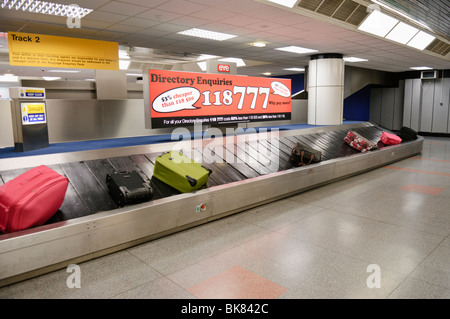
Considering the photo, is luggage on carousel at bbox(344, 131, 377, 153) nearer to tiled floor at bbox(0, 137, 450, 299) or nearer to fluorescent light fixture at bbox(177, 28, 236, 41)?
tiled floor at bbox(0, 137, 450, 299)

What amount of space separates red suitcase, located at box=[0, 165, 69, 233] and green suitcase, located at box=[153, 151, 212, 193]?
1397 millimetres

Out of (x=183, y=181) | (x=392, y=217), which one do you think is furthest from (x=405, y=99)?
(x=183, y=181)

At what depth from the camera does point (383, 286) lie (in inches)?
110

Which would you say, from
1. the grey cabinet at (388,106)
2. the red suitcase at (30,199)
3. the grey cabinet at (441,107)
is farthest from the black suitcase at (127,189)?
the grey cabinet at (388,106)

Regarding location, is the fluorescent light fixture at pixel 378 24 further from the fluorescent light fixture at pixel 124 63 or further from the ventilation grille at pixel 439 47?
the fluorescent light fixture at pixel 124 63

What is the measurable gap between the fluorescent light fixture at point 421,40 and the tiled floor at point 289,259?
6010mm

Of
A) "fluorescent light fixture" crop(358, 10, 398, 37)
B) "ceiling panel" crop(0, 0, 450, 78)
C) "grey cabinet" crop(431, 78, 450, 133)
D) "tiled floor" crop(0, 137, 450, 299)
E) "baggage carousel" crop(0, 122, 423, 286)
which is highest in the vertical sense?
"fluorescent light fixture" crop(358, 10, 398, 37)

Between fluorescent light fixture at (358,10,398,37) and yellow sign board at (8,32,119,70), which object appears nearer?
yellow sign board at (8,32,119,70)

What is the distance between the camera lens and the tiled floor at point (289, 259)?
2.77 metres

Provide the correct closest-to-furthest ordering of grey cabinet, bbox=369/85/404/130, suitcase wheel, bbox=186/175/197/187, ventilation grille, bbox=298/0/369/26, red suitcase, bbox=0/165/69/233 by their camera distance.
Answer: red suitcase, bbox=0/165/69/233 < suitcase wheel, bbox=186/175/197/187 < ventilation grille, bbox=298/0/369/26 < grey cabinet, bbox=369/85/404/130

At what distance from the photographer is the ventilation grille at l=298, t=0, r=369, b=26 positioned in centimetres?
597

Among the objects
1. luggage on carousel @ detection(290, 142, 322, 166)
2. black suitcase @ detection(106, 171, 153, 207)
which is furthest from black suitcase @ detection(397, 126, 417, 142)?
black suitcase @ detection(106, 171, 153, 207)

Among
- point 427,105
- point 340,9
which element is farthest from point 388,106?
point 340,9
